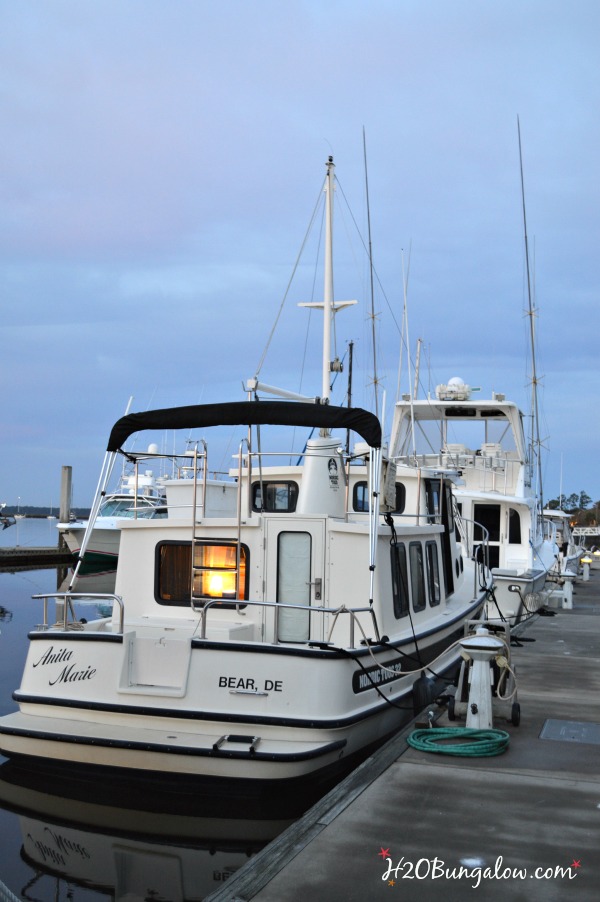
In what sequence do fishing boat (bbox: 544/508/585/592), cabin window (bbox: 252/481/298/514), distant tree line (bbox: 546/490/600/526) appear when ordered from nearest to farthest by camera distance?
1. cabin window (bbox: 252/481/298/514)
2. fishing boat (bbox: 544/508/585/592)
3. distant tree line (bbox: 546/490/600/526)

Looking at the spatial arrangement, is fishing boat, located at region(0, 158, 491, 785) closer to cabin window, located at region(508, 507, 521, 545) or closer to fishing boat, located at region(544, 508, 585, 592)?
cabin window, located at region(508, 507, 521, 545)

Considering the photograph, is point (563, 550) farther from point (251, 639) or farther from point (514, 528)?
point (251, 639)

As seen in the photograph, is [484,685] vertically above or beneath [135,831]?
above

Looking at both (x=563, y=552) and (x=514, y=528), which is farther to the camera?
(x=563, y=552)

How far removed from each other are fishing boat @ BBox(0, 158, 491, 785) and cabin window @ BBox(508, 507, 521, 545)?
10.1 m

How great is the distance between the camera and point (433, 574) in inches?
503

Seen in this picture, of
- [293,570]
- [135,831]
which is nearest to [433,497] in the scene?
[293,570]


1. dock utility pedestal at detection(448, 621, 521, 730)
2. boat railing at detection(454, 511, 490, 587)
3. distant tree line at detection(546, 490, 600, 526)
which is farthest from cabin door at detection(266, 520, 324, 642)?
distant tree line at detection(546, 490, 600, 526)

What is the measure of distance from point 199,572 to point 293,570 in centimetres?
112

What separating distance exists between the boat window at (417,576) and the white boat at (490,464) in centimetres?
869

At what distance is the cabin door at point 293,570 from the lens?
32.4 ft

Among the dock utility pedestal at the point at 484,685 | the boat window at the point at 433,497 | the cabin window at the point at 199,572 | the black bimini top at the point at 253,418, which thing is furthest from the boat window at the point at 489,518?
the black bimini top at the point at 253,418

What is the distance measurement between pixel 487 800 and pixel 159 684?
3508mm

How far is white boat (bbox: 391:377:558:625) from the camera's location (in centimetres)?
2161
